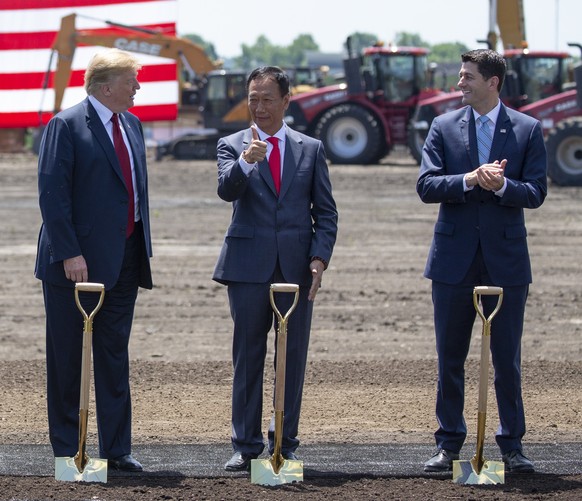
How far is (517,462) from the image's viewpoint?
6.43 metres

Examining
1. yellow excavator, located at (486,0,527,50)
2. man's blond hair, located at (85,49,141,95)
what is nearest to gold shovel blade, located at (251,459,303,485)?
man's blond hair, located at (85,49,141,95)

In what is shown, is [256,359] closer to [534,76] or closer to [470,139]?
[470,139]

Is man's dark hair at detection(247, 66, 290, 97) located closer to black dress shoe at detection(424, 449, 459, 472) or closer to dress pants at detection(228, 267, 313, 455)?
dress pants at detection(228, 267, 313, 455)

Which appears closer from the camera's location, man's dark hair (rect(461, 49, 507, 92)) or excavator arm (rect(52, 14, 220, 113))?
man's dark hair (rect(461, 49, 507, 92))

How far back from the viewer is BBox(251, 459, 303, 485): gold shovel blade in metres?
6.15

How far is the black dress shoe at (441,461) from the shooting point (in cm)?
643

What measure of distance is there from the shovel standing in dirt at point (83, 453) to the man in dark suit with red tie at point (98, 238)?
0.69ft

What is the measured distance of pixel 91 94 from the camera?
6336 millimetres

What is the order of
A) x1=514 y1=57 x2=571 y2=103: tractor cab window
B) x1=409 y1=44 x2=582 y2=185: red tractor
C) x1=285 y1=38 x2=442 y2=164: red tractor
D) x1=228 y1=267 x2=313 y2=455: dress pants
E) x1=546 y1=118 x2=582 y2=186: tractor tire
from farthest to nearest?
x1=285 y1=38 x2=442 y2=164: red tractor, x1=514 y1=57 x2=571 y2=103: tractor cab window, x1=409 y1=44 x2=582 y2=185: red tractor, x1=546 y1=118 x2=582 y2=186: tractor tire, x1=228 y1=267 x2=313 y2=455: dress pants

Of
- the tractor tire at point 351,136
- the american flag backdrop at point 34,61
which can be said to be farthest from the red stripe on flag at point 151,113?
the tractor tire at point 351,136

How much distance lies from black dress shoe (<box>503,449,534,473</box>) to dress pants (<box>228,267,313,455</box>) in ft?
3.28

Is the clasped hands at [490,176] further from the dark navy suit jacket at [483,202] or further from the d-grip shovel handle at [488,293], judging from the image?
the d-grip shovel handle at [488,293]

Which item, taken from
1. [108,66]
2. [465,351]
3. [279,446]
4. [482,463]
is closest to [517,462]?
[482,463]

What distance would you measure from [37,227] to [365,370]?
35.1ft
